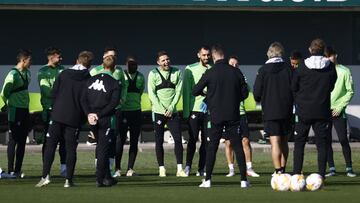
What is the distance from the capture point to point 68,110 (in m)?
19.4

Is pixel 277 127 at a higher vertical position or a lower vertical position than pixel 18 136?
higher

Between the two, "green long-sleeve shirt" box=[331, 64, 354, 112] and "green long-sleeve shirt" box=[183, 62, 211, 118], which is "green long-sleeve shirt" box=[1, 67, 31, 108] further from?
"green long-sleeve shirt" box=[331, 64, 354, 112]

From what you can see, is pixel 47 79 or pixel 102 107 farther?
pixel 47 79

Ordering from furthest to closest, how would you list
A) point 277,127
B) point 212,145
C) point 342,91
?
point 342,91 → point 277,127 → point 212,145

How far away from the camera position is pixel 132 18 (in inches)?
1298

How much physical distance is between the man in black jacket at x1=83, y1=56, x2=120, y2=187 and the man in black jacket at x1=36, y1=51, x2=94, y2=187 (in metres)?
0.20

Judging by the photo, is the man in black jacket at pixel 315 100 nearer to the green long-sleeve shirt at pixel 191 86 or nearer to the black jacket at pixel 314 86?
the black jacket at pixel 314 86

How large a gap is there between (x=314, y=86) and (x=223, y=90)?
1.48 m

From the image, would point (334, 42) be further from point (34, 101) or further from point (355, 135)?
point (34, 101)

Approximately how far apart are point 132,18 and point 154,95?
34.0 feet

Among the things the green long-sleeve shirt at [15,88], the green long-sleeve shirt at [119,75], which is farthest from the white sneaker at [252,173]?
the green long-sleeve shirt at [15,88]

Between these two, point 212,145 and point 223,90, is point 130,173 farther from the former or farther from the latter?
point 223,90

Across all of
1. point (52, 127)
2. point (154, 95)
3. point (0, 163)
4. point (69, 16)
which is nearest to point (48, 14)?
point (69, 16)

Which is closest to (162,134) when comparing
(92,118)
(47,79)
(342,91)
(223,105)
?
(47,79)
